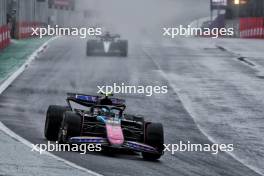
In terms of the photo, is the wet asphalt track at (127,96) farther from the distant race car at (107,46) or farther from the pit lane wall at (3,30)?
the pit lane wall at (3,30)

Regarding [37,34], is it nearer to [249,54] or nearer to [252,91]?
[249,54]

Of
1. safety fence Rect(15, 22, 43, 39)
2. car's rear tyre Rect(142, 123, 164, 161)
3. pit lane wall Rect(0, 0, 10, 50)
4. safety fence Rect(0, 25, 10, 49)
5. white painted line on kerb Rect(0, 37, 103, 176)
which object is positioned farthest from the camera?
safety fence Rect(15, 22, 43, 39)

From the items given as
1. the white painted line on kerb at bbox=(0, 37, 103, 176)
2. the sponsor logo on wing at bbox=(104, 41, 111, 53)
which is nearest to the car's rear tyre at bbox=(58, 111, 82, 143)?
the white painted line on kerb at bbox=(0, 37, 103, 176)

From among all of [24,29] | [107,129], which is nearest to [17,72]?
[107,129]

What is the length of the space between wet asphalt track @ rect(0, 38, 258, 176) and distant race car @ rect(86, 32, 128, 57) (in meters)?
0.48

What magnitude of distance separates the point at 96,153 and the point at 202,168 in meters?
1.53

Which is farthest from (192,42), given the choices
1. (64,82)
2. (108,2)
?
(64,82)

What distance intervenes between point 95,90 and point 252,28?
1470 inches

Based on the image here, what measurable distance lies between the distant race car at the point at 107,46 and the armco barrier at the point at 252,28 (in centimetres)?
2280

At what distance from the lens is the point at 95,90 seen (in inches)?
936

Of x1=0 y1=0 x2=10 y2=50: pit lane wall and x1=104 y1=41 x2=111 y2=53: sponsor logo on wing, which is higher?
x1=0 y1=0 x2=10 y2=50: pit lane wall

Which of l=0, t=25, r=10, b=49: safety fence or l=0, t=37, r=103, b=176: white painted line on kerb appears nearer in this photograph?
l=0, t=37, r=103, b=176: white painted line on kerb

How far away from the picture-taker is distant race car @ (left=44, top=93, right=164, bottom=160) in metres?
12.4

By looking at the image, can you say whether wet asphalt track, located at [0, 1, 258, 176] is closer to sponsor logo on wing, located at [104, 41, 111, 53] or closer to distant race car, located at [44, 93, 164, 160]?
distant race car, located at [44, 93, 164, 160]
